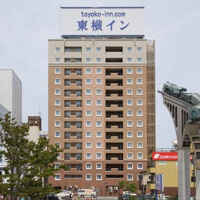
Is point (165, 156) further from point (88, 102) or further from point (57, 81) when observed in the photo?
point (57, 81)

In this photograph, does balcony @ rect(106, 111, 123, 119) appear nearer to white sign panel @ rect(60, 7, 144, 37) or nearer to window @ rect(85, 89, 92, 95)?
window @ rect(85, 89, 92, 95)

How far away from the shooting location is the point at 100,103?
14000cm

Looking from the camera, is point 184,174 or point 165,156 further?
point 165,156

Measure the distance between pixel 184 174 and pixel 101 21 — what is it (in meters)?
96.6

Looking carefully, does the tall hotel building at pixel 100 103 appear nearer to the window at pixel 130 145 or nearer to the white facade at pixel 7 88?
the window at pixel 130 145

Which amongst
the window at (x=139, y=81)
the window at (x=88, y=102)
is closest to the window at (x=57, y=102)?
the window at (x=88, y=102)

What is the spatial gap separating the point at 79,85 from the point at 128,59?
1322cm

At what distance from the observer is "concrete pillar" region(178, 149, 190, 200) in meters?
47.7

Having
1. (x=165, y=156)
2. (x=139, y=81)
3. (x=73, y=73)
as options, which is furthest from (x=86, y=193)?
(x=73, y=73)

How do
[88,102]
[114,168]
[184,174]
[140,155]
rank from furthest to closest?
[88,102]
[114,168]
[140,155]
[184,174]

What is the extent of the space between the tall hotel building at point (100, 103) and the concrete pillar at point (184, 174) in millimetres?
90439

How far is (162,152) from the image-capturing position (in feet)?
376

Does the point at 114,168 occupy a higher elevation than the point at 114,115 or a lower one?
lower

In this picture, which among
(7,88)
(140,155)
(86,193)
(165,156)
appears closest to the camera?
(165,156)
